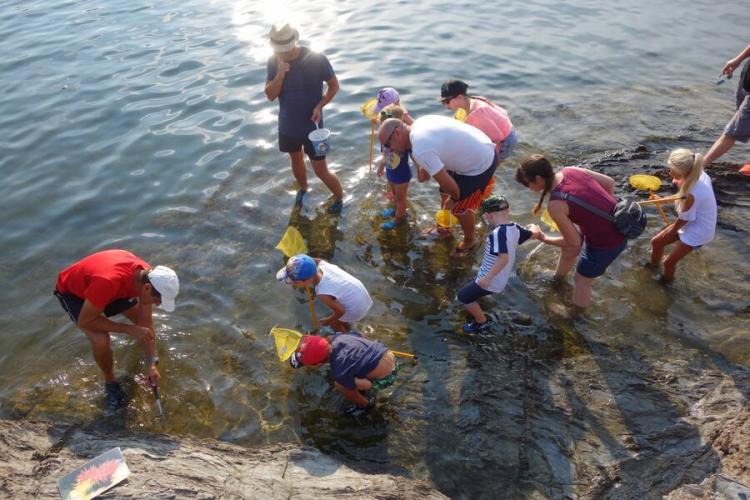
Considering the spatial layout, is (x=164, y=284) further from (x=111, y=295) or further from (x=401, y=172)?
(x=401, y=172)

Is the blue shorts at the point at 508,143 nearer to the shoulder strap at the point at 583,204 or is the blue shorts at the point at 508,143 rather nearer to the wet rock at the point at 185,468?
the shoulder strap at the point at 583,204

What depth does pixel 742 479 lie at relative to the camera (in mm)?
3285

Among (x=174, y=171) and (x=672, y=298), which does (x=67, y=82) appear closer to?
(x=174, y=171)

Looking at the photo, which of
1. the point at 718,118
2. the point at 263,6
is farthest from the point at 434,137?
the point at 263,6

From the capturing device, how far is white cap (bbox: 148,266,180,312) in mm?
3943

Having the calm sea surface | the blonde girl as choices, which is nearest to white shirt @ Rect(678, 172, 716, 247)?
the blonde girl

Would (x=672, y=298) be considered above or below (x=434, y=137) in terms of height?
below

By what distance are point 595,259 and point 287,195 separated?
167 inches

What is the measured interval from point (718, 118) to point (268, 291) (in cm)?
849

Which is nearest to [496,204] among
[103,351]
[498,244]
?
[498,244]

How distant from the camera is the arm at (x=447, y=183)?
17.0 feet

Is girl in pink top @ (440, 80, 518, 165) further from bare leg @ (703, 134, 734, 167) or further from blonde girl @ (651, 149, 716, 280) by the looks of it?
bare leg @ (703, 134, 734, 167)

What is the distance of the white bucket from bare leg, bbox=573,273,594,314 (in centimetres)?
322

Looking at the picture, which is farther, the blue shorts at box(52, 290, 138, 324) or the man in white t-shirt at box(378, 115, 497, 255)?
the man in white t-shirt at box(378, 115, 497, 255)
